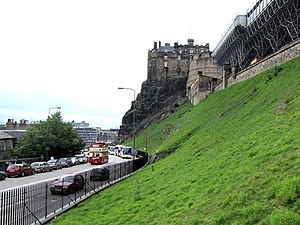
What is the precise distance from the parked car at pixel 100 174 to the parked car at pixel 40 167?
18.7 m

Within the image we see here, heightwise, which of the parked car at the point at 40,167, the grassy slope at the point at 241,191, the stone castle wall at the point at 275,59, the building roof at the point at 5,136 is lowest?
the parked car at the point at 40,167

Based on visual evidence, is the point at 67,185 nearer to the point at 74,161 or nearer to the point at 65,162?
the point at 65,162

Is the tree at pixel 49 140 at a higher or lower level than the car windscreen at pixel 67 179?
higher

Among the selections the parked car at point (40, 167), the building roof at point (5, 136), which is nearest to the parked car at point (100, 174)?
the parked car at point (40, 167)

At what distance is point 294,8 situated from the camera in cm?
4166

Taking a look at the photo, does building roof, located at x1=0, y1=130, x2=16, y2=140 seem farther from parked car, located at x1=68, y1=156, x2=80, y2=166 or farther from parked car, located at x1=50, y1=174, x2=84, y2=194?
parked car, located at x1=50, y1=174, x2=84, y2=194

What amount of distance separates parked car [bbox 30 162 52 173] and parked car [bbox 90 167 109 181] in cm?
1870

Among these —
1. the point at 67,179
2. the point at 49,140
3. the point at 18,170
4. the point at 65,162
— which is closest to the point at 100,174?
the point at 67,179

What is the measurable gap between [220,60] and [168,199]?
7649cm

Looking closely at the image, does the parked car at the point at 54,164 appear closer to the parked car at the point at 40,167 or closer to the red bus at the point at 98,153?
the parked car at the point at 40,167

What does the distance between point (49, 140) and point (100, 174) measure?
1381 inches

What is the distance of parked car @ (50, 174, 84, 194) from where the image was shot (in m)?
20.3

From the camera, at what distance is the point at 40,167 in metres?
44.1

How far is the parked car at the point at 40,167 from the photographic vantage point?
143 feet
